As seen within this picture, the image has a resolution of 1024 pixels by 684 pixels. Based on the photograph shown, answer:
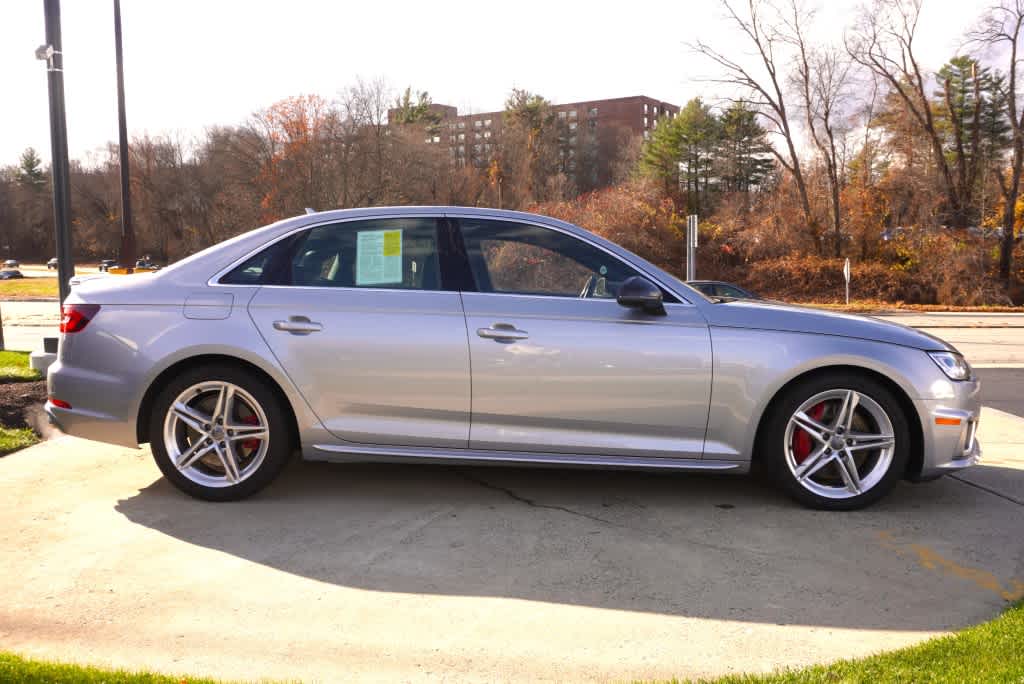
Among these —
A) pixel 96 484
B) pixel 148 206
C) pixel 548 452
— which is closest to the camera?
pixel 548 452

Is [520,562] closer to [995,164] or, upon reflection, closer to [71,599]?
[71,599]

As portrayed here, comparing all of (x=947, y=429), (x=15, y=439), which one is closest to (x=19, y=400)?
(x=15, y=439)

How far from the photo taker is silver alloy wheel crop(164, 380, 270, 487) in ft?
15.6

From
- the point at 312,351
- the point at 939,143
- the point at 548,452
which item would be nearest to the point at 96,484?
the point at 312,351

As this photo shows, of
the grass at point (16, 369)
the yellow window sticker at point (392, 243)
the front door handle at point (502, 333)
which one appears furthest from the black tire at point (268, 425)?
the grass at point (16, 369)

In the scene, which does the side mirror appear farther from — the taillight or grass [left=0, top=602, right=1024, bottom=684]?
the taillight

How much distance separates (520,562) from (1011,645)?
1959 mm

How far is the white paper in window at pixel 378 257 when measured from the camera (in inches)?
190

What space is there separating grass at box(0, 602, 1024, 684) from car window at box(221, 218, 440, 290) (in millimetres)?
2447

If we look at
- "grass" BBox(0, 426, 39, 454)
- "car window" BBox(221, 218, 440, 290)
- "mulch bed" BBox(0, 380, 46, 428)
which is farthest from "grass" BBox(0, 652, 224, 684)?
"mulch bed" BBox(0, 380, 46, 428)

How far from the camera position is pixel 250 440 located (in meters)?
4.82

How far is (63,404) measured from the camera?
490 centimetres

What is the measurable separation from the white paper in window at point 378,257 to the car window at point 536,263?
1.34ft

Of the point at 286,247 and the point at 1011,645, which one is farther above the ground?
the point at 286,247
